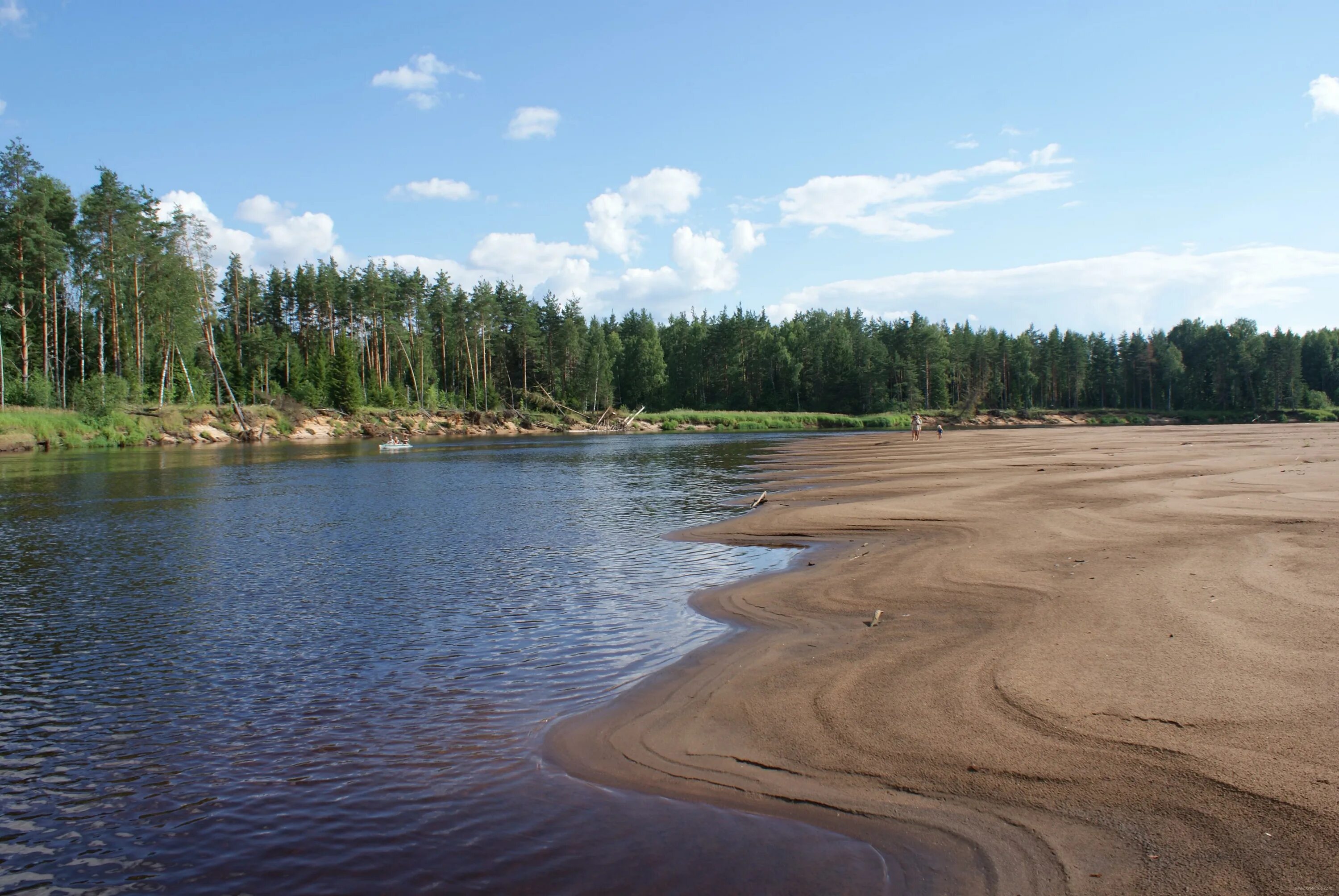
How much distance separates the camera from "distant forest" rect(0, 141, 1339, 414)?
67.4 meters

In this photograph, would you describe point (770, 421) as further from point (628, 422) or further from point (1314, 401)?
point (1314, 401)

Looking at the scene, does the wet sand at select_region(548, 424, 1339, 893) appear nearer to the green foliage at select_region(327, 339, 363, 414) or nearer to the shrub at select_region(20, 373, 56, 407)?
the shrub at select_region(20, 373, 56, 407)

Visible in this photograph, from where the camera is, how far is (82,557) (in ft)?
56.4

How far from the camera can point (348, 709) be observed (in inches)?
324

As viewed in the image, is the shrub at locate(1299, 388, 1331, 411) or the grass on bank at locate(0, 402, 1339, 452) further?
the shrub at locate(1299, 388, 1331, 411)

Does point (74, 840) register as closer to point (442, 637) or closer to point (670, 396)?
point (442, 637)

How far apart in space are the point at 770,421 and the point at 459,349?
162 ft

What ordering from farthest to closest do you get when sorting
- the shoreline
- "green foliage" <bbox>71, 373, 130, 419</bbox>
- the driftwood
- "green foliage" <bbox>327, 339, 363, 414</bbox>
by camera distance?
the driftwood → "green foliage" <bbox>327, 339, 363, 414</bbox> → "green foliage" <bbox>71, 373, 130, 419</bbox> → the shoreline

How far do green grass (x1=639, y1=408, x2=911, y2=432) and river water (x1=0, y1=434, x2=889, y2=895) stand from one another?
8589 centimetres

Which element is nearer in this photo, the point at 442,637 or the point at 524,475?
the point at 442,637

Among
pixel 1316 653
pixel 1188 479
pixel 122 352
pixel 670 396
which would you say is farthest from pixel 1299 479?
pixel 670 396

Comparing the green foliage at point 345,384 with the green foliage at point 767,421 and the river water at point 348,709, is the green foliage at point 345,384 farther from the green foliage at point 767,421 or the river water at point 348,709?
the river water at point 348,709

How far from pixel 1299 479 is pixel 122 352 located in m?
89.4

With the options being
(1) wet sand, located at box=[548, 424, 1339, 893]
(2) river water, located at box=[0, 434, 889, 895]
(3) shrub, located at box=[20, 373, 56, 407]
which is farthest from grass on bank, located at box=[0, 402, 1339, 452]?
(1) wet sand, located at box=[548, 424, 1339, 893]
